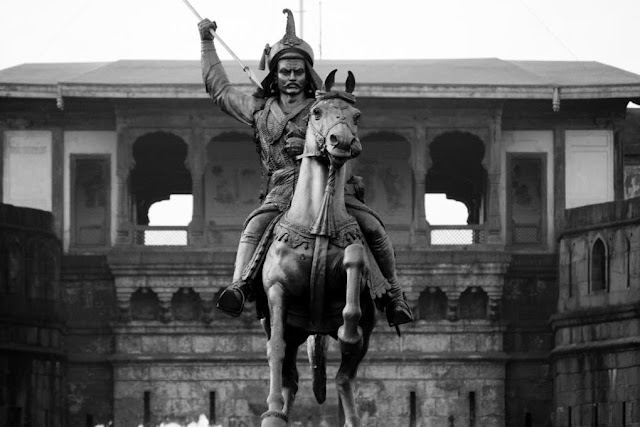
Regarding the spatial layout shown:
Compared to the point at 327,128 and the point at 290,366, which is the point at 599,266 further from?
the point at 327,128

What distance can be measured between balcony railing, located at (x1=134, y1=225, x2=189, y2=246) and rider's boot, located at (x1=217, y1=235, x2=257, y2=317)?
1397 inches

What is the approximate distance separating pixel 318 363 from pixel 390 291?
3.44ft

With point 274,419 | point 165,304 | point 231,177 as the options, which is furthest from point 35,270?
point 274,419

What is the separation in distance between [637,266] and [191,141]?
933 cm

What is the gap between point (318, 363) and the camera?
84.6ft

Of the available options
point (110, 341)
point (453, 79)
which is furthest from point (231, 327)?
point (453, 79)

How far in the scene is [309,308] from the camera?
25.0m

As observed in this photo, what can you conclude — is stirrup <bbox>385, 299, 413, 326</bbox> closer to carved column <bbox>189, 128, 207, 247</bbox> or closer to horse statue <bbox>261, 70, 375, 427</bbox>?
horse statue <bbox>261, 70, 375, 427</bbox>

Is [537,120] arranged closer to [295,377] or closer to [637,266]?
[637,266]

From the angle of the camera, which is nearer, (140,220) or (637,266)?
(637,266)

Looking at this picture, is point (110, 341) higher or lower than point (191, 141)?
lower

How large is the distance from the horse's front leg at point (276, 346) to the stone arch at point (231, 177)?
35681 mm

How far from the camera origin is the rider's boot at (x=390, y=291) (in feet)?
82.6

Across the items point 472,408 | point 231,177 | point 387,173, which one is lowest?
point 472,408
